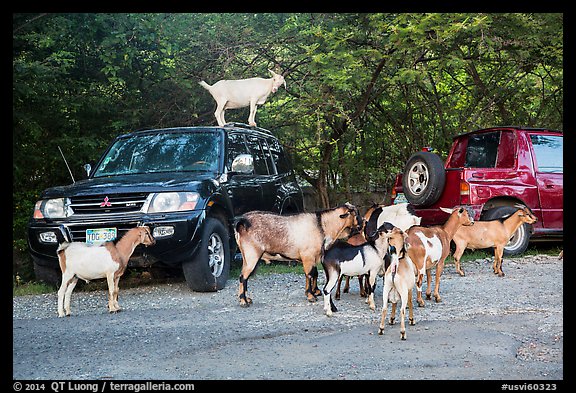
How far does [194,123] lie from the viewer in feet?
43.7

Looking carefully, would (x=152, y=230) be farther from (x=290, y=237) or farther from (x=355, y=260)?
(x=355, y=260)

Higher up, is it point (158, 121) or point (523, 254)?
point (158, 121)

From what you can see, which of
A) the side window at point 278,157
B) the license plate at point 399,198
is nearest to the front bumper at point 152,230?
the side window at point 278,157

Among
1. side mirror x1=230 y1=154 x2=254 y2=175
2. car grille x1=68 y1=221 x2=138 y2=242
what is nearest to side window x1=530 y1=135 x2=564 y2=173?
side mirror x1=230 y1=154 x2=254 y2=175

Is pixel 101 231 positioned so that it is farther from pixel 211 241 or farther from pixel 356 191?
pixel 356 191

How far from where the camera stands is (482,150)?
11.3m

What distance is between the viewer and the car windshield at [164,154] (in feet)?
28.7

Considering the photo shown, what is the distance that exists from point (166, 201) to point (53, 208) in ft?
4.32

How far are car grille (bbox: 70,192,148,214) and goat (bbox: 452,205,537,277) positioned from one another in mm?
4141

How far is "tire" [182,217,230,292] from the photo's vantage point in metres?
7.87

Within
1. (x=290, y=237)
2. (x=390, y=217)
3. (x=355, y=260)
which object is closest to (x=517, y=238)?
(x=390, y=217)

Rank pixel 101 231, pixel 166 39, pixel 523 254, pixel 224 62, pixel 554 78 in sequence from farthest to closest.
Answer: pixel 554 78 < pixel 224 62 < pixel 166 39 < pixel 523 254 < pixel 101 231
